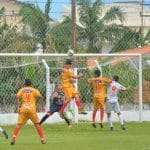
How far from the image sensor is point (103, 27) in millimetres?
47500

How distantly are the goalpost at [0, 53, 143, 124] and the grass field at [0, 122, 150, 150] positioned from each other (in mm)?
2444

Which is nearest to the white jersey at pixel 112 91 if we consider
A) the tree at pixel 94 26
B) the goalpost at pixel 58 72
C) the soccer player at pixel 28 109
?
the goalpost at pixel 58 72

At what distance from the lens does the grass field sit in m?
20.0

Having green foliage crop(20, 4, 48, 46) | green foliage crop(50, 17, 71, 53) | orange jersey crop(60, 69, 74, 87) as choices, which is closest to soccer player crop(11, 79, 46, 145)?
orange jersey crop(60, 69, 74, 87)

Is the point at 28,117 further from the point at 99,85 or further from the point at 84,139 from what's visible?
the point at 99,85

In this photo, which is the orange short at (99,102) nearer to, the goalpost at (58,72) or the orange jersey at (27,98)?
the goalpost at (58,72)

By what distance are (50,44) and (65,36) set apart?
1.37 metres

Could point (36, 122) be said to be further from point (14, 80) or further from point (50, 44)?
point (50, 44)

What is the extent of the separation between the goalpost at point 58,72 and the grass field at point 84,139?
96.2 inches

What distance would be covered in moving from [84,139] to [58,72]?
31.4ft

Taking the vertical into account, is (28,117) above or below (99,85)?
below

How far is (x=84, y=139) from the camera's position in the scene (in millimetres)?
22578

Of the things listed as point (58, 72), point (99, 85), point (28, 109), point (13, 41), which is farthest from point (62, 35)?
point (28, 109)

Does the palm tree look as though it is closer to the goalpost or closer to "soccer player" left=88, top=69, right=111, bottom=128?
the goalpost
